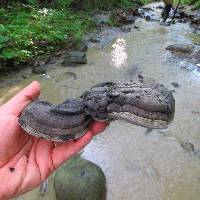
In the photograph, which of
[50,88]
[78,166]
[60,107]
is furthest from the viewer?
[50,88]

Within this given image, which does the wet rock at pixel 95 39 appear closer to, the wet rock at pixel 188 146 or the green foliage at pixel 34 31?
the green foliage at pixel 34 31

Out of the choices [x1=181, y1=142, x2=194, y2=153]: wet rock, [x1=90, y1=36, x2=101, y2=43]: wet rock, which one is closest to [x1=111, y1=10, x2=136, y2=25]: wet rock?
[x1=90, y1=36, x2=101, y2=43]: wet rock

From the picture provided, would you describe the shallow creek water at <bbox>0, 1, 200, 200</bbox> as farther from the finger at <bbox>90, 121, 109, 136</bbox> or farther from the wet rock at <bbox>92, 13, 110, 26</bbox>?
the wet rock at <bbox>92, 13, 110, 26</bbox>

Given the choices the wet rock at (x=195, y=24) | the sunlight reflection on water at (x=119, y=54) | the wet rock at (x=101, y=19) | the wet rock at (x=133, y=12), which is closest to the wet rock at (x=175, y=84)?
the sunlight reflection on water at (x=119, y=54)

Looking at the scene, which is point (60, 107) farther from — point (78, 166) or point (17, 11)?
point (17, 11)

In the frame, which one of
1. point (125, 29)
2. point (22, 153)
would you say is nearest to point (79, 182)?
point (22, 153)

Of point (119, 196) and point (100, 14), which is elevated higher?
point (119, 196)

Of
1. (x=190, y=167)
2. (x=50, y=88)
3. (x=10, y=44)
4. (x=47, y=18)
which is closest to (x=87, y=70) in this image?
(x=50, y=88)
